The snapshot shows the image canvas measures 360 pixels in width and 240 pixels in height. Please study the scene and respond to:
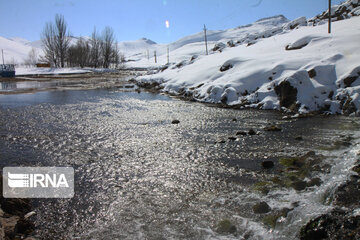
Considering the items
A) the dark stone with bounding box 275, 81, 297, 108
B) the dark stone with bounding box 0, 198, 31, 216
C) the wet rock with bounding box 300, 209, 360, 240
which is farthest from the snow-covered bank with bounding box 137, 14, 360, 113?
the dark stone with bounding box 0, 198, 31, 216

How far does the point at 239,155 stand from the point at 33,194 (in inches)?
197

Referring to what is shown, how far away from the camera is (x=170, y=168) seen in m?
6.56

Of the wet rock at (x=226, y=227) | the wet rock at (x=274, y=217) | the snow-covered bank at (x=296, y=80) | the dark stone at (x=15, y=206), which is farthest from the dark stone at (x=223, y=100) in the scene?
the dark stone at (x=15, y=206)

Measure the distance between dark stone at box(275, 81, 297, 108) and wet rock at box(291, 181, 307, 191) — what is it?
8549 millimetres

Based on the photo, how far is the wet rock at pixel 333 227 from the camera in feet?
11.8

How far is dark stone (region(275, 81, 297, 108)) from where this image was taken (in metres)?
13.4

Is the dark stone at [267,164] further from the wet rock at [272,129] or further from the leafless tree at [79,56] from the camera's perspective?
the leafless tree at [79,56]

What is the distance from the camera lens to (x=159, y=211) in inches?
187

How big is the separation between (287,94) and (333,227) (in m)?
10.9

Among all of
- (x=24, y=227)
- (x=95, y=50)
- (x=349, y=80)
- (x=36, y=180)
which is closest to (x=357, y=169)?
(x=24, y=227)

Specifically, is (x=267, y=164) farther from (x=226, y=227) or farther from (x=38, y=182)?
(x=38, y=182)

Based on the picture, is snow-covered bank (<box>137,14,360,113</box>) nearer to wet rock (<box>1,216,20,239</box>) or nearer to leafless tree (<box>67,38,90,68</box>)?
wet rock (<box>1,216,20,239</box>)

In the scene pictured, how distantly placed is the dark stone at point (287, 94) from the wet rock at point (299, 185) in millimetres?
8549

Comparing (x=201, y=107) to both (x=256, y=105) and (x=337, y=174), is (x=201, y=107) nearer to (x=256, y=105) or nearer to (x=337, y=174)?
(x=256, y=105)
